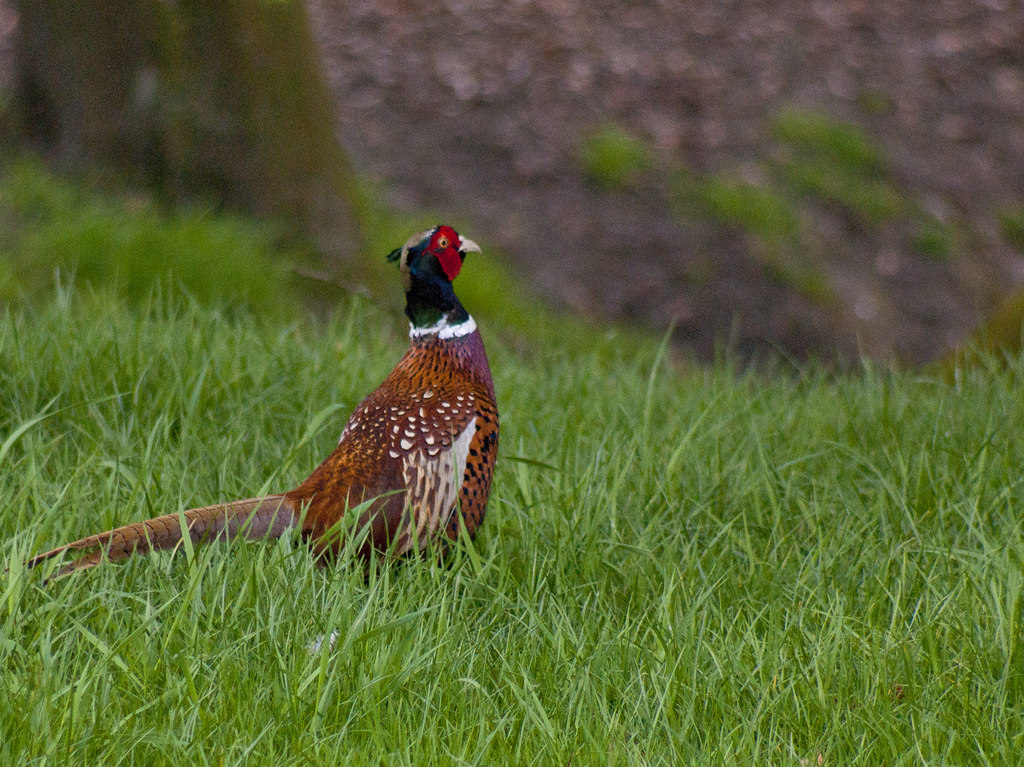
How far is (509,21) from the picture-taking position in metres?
9.07

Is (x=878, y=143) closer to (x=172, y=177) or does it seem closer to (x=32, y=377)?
(x=172, y=177)

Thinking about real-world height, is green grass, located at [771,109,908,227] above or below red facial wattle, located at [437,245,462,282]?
below

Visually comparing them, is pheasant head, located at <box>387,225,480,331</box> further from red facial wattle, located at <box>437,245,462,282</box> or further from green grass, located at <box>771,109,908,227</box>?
green grass, located at <box>771,109,908,227</box>

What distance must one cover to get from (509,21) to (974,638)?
7473 millimetres

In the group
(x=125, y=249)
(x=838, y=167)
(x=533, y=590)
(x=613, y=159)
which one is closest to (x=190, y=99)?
(x=125, y=249)

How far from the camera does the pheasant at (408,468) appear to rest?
2549 millimetres

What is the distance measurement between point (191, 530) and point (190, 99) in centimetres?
Result: 338

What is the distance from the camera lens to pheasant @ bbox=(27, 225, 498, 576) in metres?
2.55

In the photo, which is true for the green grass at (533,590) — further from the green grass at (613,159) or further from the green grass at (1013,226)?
the green grass at (1013,226)

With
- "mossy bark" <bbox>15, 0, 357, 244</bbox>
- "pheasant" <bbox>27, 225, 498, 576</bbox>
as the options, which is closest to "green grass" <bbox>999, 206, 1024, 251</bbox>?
"mossy bark" <bbox>15, 0, 357, 244</bbox>

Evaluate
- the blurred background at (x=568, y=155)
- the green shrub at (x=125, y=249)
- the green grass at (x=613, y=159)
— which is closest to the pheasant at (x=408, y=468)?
the green shrub at (x=125, y=249)

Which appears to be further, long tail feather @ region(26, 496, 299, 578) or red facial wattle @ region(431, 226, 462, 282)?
red facial wattle @ region(431, 226, 462, 282)

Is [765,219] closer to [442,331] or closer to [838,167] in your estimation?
[838,167]

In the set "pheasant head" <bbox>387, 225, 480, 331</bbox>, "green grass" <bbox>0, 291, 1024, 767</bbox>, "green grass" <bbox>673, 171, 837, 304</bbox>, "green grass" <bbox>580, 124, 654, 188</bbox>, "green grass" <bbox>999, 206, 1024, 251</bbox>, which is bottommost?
"green grass" <bbox>999, 206, 1024, 251</bbox>
